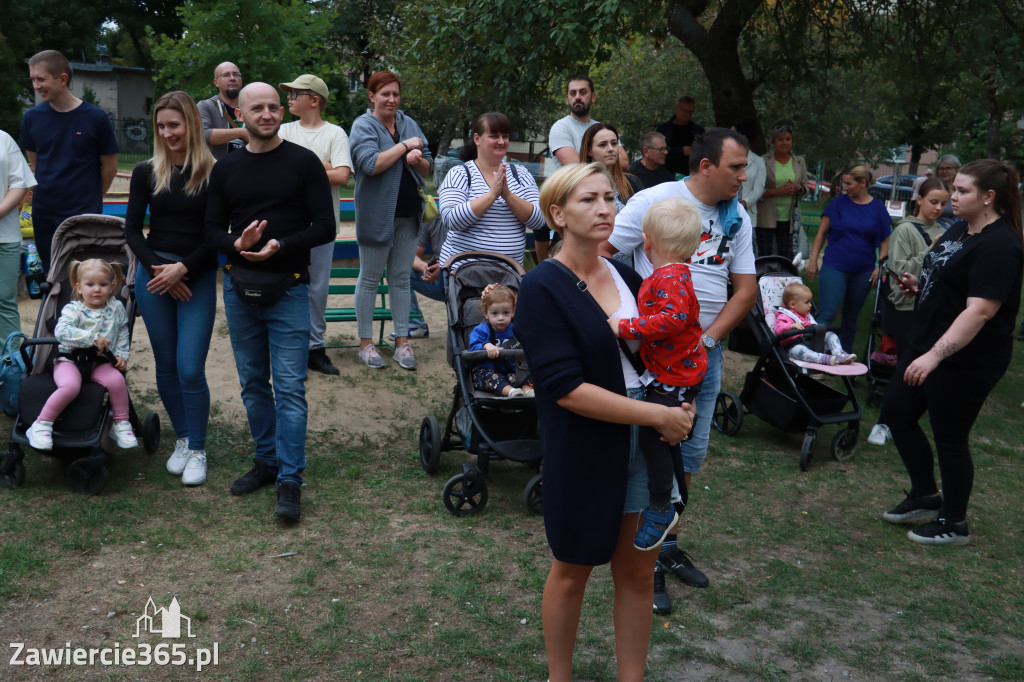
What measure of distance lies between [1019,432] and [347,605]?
600 cm

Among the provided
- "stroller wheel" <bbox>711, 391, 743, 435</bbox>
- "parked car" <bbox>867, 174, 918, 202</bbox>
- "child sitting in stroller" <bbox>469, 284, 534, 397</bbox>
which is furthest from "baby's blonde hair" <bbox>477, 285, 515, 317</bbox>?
"parked car" <bbox>867, 174, 918, 202</bbox>

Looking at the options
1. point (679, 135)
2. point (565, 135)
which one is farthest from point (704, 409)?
point (679, 135)

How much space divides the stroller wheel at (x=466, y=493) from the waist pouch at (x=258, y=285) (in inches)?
54.3

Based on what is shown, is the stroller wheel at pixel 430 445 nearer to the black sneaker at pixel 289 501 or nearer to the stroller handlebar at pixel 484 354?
the stroller handlebar at pixel 484 354

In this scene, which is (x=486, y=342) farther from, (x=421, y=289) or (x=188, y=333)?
(x=421, y=289)

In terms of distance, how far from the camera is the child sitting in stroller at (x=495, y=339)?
5160 mm

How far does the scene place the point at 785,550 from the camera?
4805mm

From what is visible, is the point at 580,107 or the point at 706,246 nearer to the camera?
the point at 706,246

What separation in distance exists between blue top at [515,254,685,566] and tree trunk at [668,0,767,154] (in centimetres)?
869

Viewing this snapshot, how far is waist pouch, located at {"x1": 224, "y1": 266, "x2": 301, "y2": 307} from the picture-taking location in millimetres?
4539

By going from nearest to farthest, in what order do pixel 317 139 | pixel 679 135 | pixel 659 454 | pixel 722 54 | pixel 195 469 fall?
pixel 659 454 → pixel 195 469 → pixel 317 139 → pixel 679 135 → pixel 722 54

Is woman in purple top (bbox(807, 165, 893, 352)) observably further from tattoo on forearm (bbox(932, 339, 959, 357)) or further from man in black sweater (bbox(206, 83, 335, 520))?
man in black sweater (bbox(206, 83, 335, 520))

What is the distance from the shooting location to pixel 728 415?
681 cm

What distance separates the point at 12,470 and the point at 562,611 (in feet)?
11.3
